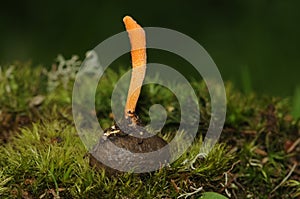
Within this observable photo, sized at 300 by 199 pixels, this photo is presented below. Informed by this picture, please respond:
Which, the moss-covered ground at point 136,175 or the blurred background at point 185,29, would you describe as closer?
the moss-covered ground at point 136,175

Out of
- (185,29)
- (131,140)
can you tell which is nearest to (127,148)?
(131,140)

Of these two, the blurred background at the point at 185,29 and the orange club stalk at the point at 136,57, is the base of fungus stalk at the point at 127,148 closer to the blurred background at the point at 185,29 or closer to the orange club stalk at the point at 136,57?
the orange club stalk at the point at 136,57

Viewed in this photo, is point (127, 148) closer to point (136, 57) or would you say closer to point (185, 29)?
point (136, 57)

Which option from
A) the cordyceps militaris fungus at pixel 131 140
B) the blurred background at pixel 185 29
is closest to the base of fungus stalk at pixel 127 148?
the cordyceps militaris fungus at pixel 131 140

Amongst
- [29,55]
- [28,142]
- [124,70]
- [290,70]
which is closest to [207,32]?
[290,70]

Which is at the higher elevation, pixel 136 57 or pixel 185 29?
pixel 185 29

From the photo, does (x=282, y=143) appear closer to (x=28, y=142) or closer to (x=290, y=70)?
(x=28, y=142)
